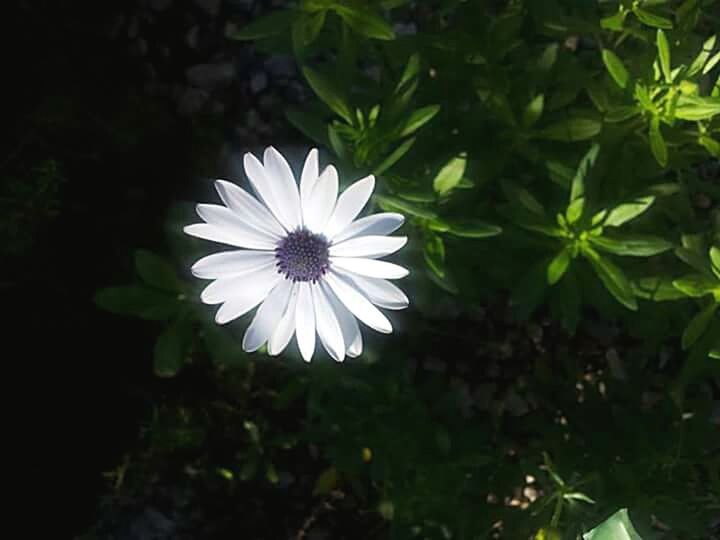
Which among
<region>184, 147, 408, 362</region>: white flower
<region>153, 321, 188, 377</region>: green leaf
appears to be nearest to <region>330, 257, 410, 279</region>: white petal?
<region>184, 147, 408, 362</region>: white flower

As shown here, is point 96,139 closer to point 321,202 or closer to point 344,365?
point 344,365

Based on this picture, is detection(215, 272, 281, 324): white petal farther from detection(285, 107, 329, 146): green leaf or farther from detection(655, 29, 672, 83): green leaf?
detection(655, 29, 672, 83): green leaf

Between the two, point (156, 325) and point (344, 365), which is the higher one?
point (156, 325)

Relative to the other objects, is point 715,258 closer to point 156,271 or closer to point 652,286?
point 652,286

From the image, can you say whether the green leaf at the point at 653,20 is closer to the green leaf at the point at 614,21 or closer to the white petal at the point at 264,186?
the green leaf at the point at 614,21

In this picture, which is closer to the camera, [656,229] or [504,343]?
[656,229]

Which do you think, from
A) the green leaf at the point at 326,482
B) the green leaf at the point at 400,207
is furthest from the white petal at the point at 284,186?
the green leaf at the point at 326,482

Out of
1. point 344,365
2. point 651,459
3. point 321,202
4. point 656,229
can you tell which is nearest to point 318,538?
point 344,365
